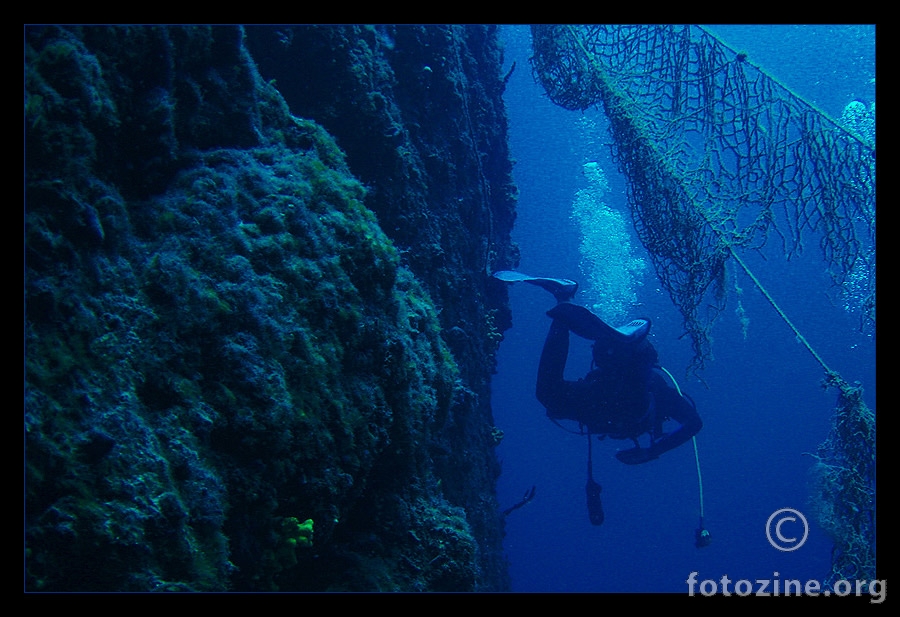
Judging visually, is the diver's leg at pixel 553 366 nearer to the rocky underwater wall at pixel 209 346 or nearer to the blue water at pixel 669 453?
the rocky underwater wall at pixel 209 346

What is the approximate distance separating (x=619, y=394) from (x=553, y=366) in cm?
100

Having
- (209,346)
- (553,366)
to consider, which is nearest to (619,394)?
(553,366)

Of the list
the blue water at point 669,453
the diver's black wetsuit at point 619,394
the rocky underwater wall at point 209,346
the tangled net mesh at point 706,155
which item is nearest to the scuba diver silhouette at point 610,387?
the diver's black wetsuit at point 619,394

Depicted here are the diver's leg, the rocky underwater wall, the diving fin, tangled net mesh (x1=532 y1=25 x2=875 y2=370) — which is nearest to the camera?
the rocky underwater wall

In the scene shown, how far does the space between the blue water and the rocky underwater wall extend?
120 feet

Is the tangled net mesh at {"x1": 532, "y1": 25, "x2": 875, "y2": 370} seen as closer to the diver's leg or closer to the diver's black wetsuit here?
the diver's black wetsuit

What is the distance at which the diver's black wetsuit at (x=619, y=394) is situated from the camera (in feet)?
21.7

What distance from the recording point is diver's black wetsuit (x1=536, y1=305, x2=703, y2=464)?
6613 millimetres

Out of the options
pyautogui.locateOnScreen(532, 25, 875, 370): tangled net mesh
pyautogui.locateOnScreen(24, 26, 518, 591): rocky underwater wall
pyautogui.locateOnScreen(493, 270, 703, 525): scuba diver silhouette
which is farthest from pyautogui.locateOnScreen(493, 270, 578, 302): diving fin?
pyautogui.locateOnScreen(24, 26, 518, 591): rocky underwater wall

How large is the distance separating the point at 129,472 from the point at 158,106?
1.69 m

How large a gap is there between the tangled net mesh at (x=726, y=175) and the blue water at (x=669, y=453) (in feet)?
108

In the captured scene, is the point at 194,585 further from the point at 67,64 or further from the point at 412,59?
the point at 412,59

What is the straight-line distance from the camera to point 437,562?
10.0ft
